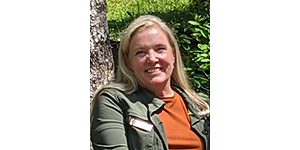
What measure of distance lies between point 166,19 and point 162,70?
0.18 m

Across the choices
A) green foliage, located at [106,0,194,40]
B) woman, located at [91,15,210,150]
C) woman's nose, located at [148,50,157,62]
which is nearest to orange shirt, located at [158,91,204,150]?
woman, located at [91,15,210,150]

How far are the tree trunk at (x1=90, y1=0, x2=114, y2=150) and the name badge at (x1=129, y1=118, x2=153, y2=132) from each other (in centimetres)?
18

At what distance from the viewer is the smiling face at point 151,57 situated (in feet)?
5.41

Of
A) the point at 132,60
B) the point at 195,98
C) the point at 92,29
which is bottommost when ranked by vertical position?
the point at 195,98

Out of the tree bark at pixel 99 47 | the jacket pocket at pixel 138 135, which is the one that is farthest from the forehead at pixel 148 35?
the jacket pocket at pixel 138 135

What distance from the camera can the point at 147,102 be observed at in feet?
5.49

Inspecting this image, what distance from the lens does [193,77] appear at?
1.74m

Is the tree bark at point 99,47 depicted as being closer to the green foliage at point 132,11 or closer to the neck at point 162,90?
the green foliage at point 132,11

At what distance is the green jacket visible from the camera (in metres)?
1.62

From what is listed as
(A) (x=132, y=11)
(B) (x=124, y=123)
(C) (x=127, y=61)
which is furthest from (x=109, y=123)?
(A) (x=132, y=11)

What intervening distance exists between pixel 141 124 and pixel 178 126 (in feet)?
0.42
